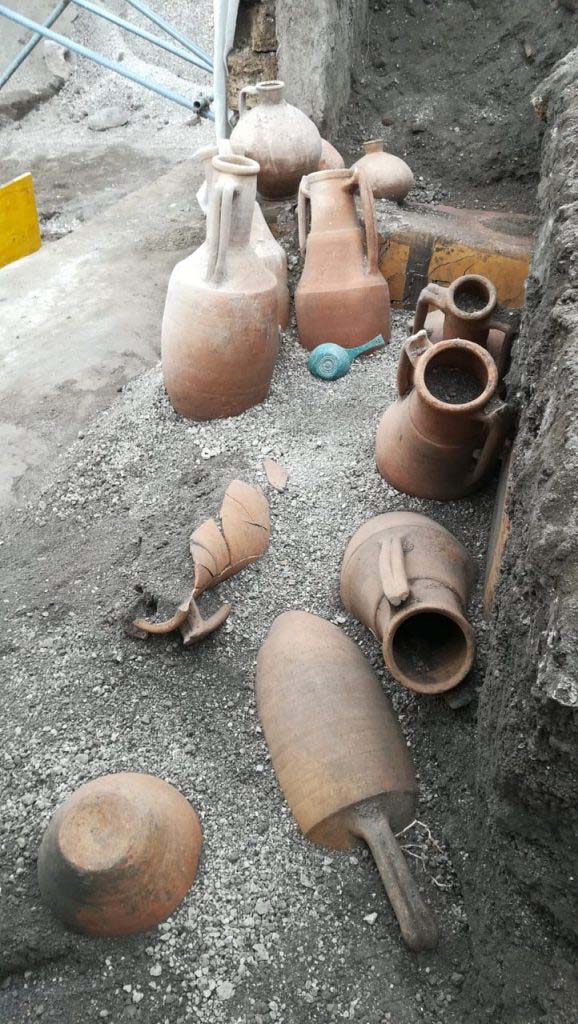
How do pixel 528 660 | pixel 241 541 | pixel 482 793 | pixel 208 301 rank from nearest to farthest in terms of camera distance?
pixel 528 660 < pixel 482 793 < pixel 241 541 < pixel 208 301

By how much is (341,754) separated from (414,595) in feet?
1.39

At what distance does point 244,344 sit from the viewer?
9.87 feet

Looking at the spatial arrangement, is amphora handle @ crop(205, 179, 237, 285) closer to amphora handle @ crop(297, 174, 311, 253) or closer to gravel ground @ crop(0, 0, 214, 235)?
amphora handle @ crop(297, 174, 311, 253)

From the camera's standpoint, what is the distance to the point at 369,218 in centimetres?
324

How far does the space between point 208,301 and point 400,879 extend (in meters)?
2.11

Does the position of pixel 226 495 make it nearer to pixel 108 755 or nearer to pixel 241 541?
pixel 241 541

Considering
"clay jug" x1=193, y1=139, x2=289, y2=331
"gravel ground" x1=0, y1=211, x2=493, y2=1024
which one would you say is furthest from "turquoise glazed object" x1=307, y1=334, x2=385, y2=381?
"clay jug" x1=193, y1=139, x2=289, y2=331

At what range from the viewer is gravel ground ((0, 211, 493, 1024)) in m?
1.59

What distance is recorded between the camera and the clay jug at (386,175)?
13.1 feet

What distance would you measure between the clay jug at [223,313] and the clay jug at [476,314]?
631 millimetres

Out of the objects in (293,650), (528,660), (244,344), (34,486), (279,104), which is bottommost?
(34,486)

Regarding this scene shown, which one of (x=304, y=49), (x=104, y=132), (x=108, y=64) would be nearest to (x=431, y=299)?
(x=304, y=49)

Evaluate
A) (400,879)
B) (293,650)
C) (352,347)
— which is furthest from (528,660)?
(352,347)

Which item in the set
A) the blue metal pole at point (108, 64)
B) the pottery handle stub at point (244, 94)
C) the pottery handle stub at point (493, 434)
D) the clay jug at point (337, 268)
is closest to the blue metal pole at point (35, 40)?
the blue metal pole at point (108, 64)
